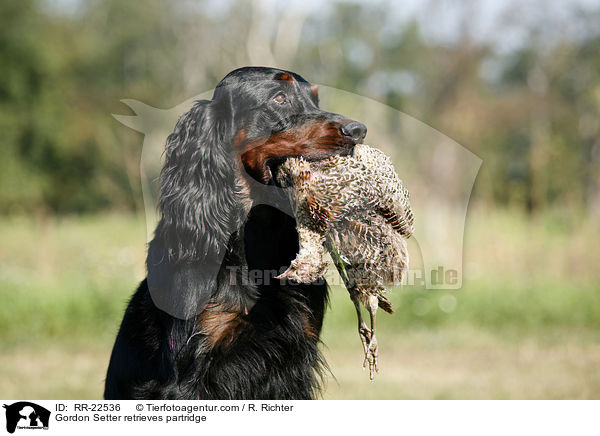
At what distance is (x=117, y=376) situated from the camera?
9.95 feet

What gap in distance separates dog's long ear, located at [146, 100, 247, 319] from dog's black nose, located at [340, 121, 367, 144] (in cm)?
63

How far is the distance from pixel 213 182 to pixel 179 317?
64 cm

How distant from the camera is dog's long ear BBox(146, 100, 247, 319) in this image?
9.29 feet

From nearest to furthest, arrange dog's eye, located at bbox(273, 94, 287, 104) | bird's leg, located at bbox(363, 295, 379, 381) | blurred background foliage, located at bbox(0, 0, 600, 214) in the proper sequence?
bird's leg, located at bbox(363, 295, 379, 381), dog's eye, located at bbox(273, 94, 287, 104), blurred background foliage, located at bbox(0, 0, 600, 214)

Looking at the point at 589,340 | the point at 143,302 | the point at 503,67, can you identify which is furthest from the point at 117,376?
the point at 503,67

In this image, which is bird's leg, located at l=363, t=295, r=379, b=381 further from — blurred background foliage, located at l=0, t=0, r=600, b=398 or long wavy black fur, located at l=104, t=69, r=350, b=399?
blurred background foliage, located at l=0, t=0, r=600, b=398

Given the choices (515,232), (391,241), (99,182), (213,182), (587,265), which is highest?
(99,182)

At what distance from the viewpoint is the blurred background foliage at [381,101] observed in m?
5.95

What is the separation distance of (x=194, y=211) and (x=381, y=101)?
10396 mm

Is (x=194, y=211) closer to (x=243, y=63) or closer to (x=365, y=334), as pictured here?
(x=365, y=334)

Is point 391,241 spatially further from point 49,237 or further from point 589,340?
point 49,237
